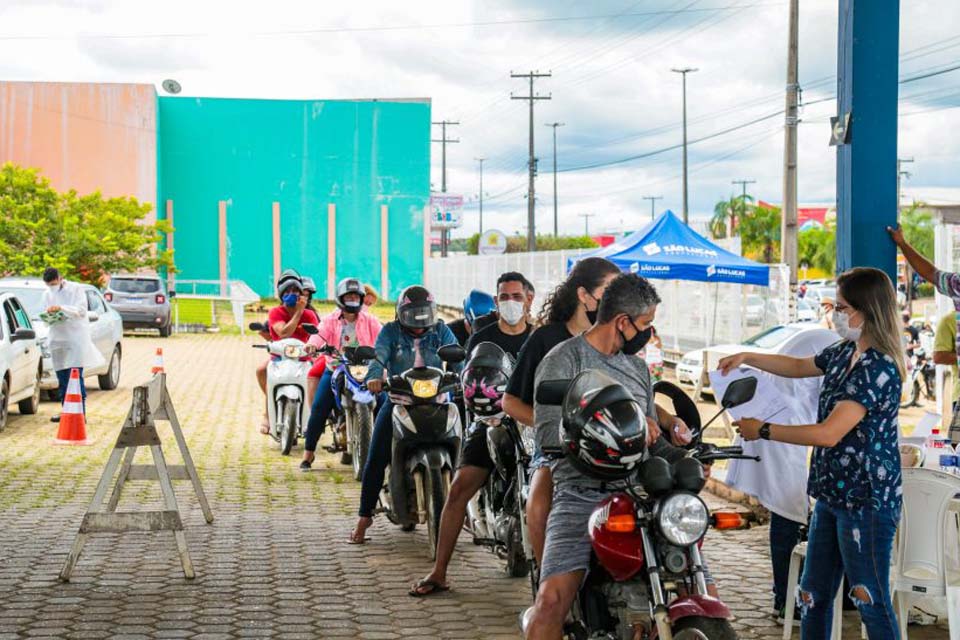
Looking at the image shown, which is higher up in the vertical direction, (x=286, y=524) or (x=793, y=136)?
(x=793, y=136)

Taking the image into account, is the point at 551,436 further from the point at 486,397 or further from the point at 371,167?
the point at 371,167

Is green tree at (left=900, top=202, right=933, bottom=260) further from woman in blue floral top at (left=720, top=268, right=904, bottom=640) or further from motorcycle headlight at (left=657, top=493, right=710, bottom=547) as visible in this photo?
motorcycle headlight at (left=657, top=493, right=710, bottom=547)

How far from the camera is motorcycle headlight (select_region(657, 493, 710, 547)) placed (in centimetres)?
443

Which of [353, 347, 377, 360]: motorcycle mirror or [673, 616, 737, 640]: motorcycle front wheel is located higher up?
[353, 347, 377, 360]: motorcycle mirror

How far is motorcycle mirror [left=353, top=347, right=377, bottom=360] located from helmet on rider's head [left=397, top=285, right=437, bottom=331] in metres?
0.32

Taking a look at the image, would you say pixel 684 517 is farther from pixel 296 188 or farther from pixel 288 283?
pixel 296 188

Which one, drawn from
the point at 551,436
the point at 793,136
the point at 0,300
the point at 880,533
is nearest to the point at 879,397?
the point at 880,533

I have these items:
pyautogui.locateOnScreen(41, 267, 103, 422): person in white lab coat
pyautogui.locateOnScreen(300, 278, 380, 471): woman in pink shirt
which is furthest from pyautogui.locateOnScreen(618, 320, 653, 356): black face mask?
pyautogui.locateOnScreen(41, 267, 103, 422): person in white lab coat

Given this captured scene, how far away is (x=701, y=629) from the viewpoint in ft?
14.1

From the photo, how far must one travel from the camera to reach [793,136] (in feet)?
88.5

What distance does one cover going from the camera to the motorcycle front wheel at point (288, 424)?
1368 cm

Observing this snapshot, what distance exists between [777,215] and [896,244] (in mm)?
92559

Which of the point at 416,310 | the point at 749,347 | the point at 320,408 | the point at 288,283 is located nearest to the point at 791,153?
the point at 749,347

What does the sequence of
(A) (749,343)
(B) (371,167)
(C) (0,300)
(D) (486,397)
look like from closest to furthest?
(D) (486,397)
(C) (0,300)
(A) (749,343)
(B) (371,167)
